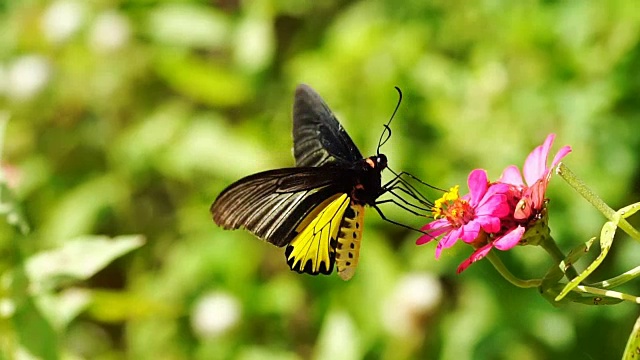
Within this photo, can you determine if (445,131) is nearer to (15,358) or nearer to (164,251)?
(164,251)

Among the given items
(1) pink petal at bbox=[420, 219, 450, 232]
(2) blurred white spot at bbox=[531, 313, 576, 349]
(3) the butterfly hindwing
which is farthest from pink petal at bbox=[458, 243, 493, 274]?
(2) blurred white spot at bbox=[531, 313, 576, 349]

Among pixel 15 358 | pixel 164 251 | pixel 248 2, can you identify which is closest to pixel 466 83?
pixel 248 2

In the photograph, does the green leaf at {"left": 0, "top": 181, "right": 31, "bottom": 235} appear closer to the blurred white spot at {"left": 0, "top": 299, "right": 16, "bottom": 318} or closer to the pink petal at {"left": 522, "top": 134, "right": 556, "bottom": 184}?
the blurred white spot at {"left": 0, "top": 299, "right": 16, "bottom": 318}

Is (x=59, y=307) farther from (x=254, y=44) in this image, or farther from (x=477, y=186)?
(x=254, y=44)

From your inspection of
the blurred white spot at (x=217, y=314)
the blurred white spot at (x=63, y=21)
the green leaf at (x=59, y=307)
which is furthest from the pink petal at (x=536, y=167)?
the blurred white spot at (x=63, y=21)

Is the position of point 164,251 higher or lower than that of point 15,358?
lower

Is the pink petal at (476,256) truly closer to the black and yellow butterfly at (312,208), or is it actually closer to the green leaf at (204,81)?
the black and yellow butterfly at (312,208)
